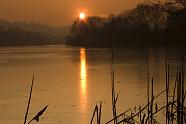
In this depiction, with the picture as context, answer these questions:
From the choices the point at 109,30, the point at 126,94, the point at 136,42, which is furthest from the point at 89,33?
the point at 126,94

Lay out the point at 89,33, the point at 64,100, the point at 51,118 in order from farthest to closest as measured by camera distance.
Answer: the point at 89,33
the point at 64,100
the point at 51,118

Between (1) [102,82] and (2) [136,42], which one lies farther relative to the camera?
(2) [136,42]

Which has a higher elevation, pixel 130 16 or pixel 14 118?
pixel 130 16

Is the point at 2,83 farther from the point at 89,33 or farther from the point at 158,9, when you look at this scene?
the point at 89,33

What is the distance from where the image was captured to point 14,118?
23.2ft

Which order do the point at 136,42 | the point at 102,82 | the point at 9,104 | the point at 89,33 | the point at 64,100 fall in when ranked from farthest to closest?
the point at 89,33 → the point at 136,42 → the point at 102,82 → the point at 64,100 → the point at 9,104

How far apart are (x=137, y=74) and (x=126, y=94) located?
15.5 ft

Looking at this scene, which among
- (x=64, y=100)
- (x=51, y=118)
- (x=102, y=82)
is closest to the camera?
(x=51, y=118)

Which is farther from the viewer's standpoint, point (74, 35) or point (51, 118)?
point (74, 35)

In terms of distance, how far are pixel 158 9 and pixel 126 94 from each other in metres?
3.76

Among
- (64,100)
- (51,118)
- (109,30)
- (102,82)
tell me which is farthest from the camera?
(109,30)

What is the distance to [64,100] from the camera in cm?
905

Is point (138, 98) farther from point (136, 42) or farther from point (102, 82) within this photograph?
point (136, 42)

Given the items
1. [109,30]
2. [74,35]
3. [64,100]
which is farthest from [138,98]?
[74,35]
